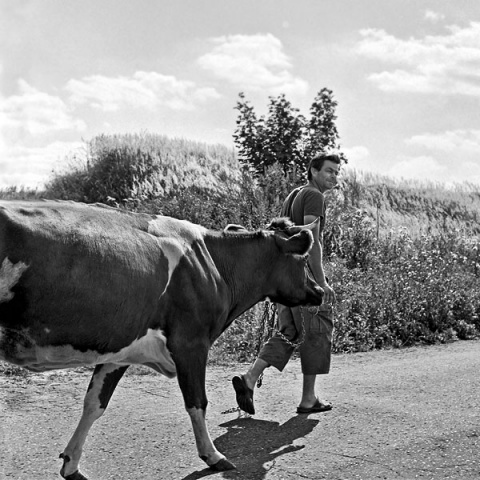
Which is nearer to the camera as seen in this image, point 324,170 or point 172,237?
point 172,237

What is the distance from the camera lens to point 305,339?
7.16 m

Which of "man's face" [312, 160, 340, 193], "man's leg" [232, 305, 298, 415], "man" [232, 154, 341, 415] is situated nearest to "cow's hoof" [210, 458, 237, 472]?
"man's leg" [232, 305, 298, 415]

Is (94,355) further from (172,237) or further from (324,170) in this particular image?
(324,170)

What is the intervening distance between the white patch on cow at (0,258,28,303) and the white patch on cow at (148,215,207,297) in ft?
3.27

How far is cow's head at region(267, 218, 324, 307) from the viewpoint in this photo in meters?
6.09

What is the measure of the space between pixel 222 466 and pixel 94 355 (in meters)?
1.22

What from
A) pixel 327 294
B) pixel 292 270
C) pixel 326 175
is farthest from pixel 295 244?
pixel 326 175

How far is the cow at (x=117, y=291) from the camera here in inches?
173

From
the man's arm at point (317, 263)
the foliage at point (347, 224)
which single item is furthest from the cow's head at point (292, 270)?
the foliage at point (347, 224)

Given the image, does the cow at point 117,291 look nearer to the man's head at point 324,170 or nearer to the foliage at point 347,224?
the man's head at point 324,170

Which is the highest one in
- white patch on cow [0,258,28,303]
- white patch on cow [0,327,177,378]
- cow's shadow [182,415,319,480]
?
white patch on cow [0,258,28,303]

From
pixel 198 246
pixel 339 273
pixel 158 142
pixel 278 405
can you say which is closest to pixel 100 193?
pixel 158 142

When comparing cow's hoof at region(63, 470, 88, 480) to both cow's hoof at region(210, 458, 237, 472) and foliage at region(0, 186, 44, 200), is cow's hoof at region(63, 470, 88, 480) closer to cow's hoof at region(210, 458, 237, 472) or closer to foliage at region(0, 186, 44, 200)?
cow's hoof at region(210, 458, 237, 472)

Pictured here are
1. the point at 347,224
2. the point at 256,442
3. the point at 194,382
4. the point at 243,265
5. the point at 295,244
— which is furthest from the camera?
the point at 347,224
